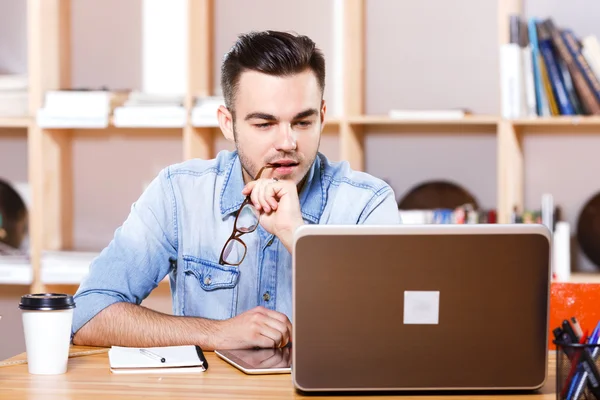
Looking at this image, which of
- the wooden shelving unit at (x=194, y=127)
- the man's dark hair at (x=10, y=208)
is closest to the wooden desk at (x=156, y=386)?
the wooden shelving unit at (x=194, y=127)

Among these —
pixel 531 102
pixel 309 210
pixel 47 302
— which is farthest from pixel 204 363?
pixel 531 102

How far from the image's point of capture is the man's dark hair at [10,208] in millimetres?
3416

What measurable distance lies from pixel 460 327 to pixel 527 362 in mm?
119

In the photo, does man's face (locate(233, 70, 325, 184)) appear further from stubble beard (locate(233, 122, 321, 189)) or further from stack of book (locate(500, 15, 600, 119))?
stack of book (locate(500, 15, 600, 119))

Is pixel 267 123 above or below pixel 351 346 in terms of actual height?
above

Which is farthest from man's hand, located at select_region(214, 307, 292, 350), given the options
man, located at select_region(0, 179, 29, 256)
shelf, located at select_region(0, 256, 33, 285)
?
man, located at select_region(0, 179, 29, 256)

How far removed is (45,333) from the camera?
1406 millimetres

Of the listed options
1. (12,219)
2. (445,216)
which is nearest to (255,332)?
(445,216)

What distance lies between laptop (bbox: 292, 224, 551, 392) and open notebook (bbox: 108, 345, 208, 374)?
0.25 metres

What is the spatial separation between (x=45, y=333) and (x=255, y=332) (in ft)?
1.29

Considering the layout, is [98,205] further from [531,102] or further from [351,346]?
[351,346]

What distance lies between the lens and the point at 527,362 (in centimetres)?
127

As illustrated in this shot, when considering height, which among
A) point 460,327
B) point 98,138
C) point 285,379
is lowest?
point 285,379

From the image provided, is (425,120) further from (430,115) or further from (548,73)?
(548,73)
